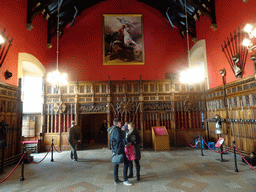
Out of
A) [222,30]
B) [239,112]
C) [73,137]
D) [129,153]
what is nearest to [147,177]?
[129,153]

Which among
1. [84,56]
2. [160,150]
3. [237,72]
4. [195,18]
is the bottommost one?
[160,150]

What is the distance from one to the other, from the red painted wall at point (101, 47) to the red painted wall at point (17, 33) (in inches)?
74.0

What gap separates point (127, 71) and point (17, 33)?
561 cm

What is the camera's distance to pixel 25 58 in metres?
6.83

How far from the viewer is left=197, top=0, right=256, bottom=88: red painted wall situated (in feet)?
17.7

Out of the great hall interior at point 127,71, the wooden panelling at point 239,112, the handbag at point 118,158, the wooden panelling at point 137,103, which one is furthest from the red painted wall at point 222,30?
the handbag at point 118,158

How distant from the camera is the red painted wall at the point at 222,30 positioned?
17.7 feet

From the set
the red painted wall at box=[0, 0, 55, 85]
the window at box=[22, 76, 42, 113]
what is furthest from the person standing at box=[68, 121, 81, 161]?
the window at box=[22, 76, 42, 113]

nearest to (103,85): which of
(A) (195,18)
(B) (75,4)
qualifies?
(B) (75,4)

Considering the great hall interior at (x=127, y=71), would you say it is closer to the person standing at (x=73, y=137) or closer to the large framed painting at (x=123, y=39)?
the large framed painting at (x=123, y=39)

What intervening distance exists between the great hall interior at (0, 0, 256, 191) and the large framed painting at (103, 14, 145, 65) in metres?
0.06

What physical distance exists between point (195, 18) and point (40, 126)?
388 inches

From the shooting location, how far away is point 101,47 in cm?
980

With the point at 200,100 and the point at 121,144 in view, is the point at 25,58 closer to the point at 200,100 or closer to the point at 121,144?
the point at 121,144
